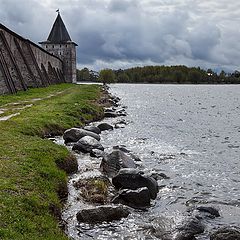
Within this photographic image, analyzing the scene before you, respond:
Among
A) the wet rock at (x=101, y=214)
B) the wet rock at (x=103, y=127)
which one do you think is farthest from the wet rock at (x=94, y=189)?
the wet rock at (x=103, y=127)

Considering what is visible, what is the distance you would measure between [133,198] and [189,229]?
231cm

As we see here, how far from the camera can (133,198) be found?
1134cm

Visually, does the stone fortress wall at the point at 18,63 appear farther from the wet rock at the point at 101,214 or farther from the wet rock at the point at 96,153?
the wet rock at the point at 101,214

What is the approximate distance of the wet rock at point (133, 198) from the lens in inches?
446

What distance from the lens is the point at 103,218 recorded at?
1003 cm

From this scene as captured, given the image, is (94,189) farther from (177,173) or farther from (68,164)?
(177,173)

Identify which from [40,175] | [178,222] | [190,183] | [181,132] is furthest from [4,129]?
[181,132]

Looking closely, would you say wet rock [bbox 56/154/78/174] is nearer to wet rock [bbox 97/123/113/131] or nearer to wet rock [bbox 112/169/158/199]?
wet rock [bbox 112/169/158/199]

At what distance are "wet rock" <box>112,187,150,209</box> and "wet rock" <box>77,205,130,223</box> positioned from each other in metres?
0.89

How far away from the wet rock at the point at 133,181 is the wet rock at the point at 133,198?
76 centimetres

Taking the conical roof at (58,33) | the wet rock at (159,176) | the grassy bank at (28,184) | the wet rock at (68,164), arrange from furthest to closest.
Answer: the conical roof at (58,33) → the wet rock at (159,176) → the wet rock at (68,164) → the grassy bank at (28,184)

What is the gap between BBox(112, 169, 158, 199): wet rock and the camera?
12.4 meters

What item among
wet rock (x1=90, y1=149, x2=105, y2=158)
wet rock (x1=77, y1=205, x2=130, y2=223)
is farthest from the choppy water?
wet rock (x1=90, y1=149, x2=105, y2=158)

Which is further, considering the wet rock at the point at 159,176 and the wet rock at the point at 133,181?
the wet rock at the point at 159,176
